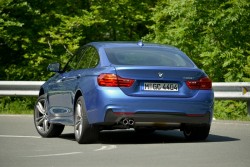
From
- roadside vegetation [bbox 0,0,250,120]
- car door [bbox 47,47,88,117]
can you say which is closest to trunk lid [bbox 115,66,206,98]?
car door [bbox 47,47,88,117]

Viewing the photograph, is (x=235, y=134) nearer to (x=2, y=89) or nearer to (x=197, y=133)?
(x=197, y=133)

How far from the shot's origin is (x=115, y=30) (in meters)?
37.4

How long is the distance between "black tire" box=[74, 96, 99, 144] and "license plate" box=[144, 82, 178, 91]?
0.93 meters

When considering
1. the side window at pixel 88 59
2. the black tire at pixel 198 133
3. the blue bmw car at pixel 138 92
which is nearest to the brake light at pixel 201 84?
the blue bmw car at pixel 138 92

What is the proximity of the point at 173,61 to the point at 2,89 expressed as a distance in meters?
9.76

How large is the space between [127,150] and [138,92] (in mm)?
927

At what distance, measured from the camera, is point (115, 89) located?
11539 mm

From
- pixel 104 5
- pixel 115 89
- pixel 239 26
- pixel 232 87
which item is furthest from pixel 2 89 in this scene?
pixel 104 5

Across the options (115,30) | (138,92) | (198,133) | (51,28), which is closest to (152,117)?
(138,92)

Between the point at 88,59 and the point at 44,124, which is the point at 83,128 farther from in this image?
the point at 44,124

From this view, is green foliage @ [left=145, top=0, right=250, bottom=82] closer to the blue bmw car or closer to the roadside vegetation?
the roadside vegetation

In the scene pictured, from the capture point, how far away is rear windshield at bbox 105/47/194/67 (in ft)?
39.4

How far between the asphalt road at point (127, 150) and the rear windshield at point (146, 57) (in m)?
1.12

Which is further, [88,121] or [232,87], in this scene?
[232,87]
